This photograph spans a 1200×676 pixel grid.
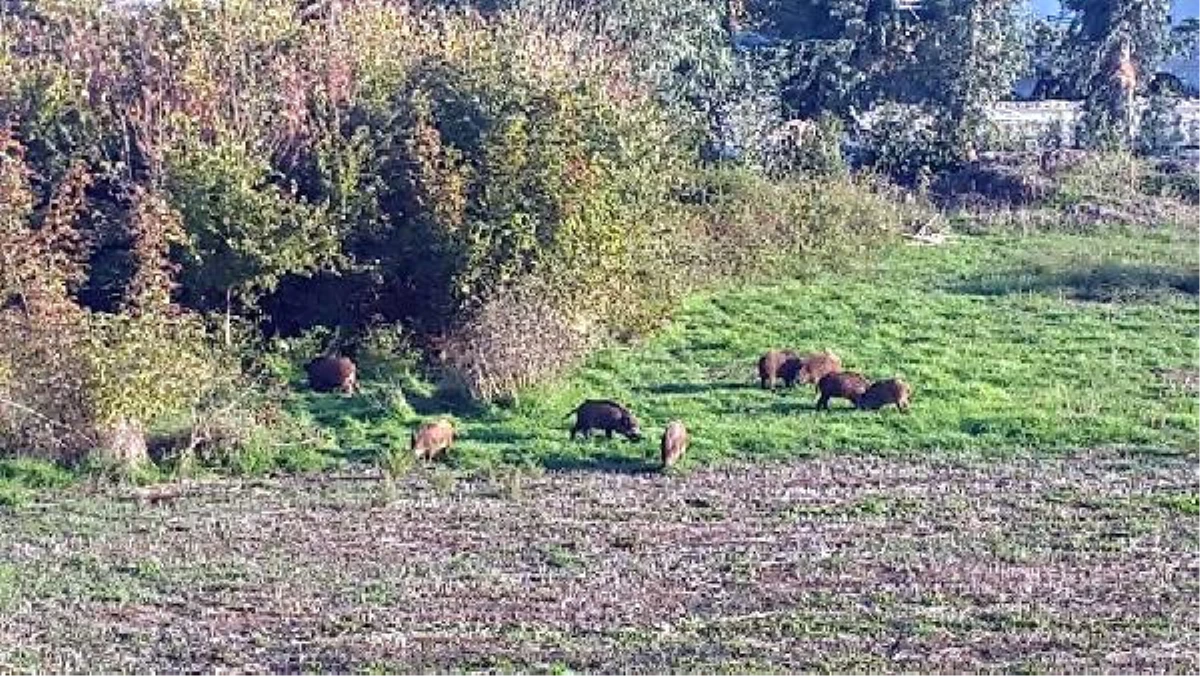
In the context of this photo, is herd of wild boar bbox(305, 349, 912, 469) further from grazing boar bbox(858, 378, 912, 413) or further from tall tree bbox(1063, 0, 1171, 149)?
tall tree bbox(1063, 0, 1171, 149)

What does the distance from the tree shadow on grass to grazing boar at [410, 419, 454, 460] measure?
32.5 ft

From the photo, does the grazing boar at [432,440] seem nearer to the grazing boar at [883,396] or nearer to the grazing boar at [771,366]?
the grazing boar at [771,366]

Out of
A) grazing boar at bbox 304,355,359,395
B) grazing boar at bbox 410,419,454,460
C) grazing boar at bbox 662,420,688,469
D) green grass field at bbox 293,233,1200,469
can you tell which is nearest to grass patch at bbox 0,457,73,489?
green grass field at bbox 293,233,1200,469

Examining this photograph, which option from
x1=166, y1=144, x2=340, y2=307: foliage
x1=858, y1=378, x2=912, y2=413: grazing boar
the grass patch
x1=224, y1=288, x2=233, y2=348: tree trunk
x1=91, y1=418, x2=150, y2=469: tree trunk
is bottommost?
the grass patch

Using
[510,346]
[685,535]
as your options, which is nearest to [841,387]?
[510,346]

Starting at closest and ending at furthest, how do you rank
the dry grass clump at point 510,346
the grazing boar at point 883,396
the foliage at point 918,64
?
the grazing boar at point 883,396 → the dry grass clump at point 510,346 → the foliage at point 918,64

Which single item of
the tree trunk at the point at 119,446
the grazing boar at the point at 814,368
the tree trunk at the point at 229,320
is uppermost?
the tree trunk at the point at 229,320

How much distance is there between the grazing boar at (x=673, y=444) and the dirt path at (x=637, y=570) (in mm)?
245

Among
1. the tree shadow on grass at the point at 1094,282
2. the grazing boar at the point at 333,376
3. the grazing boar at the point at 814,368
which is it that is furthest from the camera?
the tree shadow on grass at the point at 1094,282

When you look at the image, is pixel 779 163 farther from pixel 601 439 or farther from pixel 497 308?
pixel 601 439

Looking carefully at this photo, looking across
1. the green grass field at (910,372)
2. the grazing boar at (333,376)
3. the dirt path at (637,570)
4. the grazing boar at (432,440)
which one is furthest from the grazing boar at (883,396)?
the grazing boar at (333,376)

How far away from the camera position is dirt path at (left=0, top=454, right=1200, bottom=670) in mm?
10086

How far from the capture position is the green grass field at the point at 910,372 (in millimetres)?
15320

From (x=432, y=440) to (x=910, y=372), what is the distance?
5496 millimetres
